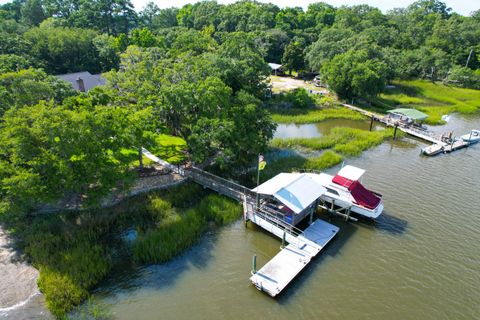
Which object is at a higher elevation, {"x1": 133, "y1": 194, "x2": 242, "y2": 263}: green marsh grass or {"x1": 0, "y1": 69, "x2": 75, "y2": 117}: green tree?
{"x1": 0, "y1": 69, "x2": 75, "y2": 117}: green tree

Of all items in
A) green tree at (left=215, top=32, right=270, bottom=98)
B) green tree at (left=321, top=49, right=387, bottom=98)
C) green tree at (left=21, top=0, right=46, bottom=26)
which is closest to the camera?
green tree at (left=215, top=32, right=270, bottom=98)

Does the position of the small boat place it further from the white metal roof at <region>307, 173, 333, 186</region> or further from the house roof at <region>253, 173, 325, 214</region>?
the house roof at <region>253, 173, 325, 214</region>

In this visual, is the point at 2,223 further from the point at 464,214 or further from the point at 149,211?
the point at 464,214

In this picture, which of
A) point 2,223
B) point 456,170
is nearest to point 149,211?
point 2,223

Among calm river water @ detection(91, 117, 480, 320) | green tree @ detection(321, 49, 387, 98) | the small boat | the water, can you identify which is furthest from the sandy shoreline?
green tree @ detection(321, 49, 387, 98)

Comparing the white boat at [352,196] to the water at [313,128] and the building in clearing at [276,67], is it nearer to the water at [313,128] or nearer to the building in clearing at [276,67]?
the water at [313,128]

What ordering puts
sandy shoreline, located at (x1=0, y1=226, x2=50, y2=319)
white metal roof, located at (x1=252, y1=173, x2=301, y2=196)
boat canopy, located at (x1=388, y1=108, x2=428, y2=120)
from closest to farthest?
sandy shoreline, located at (x1=0, y1=226, x2=50, y2=319)
white metal roof, located at (x1=252, y1=173, x2=301, y2=196)
boat canopy, located at (x1=388, y1=108, x2=428, y2=120)

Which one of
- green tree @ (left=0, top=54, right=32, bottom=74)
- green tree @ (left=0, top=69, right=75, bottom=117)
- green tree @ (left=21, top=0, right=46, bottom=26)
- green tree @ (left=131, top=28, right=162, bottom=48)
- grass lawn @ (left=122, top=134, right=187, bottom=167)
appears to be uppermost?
green tree @ (left=21, top=0, right=46, bottom=26)

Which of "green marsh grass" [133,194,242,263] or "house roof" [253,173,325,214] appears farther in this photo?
"house roof" [253,173,325,214]
